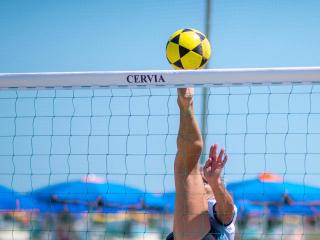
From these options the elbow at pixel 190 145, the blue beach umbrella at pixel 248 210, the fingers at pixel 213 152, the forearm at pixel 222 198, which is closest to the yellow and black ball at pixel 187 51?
the elbow at pixel 190 145

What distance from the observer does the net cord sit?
14.5 ft

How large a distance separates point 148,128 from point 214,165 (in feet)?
2.90

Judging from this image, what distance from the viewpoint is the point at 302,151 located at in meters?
5.04

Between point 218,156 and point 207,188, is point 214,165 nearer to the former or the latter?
point 218,156

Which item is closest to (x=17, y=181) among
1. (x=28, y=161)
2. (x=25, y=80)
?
(x=28, y=161)

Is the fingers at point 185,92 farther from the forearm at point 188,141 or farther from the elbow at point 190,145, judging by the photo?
the elbow at point 190,145

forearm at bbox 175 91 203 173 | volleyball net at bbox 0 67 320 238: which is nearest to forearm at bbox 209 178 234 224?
forearm at bbox 175 91 203 173

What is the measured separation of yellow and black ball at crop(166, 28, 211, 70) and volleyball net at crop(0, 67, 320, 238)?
0.24 metres

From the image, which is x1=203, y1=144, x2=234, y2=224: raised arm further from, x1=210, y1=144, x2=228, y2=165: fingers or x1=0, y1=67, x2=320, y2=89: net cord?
x1=0, y1=67, x2=320, y2=89: net cord

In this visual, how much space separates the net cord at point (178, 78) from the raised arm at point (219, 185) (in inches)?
18.0

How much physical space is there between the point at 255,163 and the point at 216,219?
1062 millimetres

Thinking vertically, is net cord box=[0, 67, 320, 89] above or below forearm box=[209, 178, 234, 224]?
above

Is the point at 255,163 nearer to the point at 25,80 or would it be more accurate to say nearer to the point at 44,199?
the point at 25,80

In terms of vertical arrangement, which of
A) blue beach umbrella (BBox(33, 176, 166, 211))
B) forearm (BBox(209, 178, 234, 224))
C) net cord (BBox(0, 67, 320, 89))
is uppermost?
net cord (BBox(0, 67, 320, 89))
